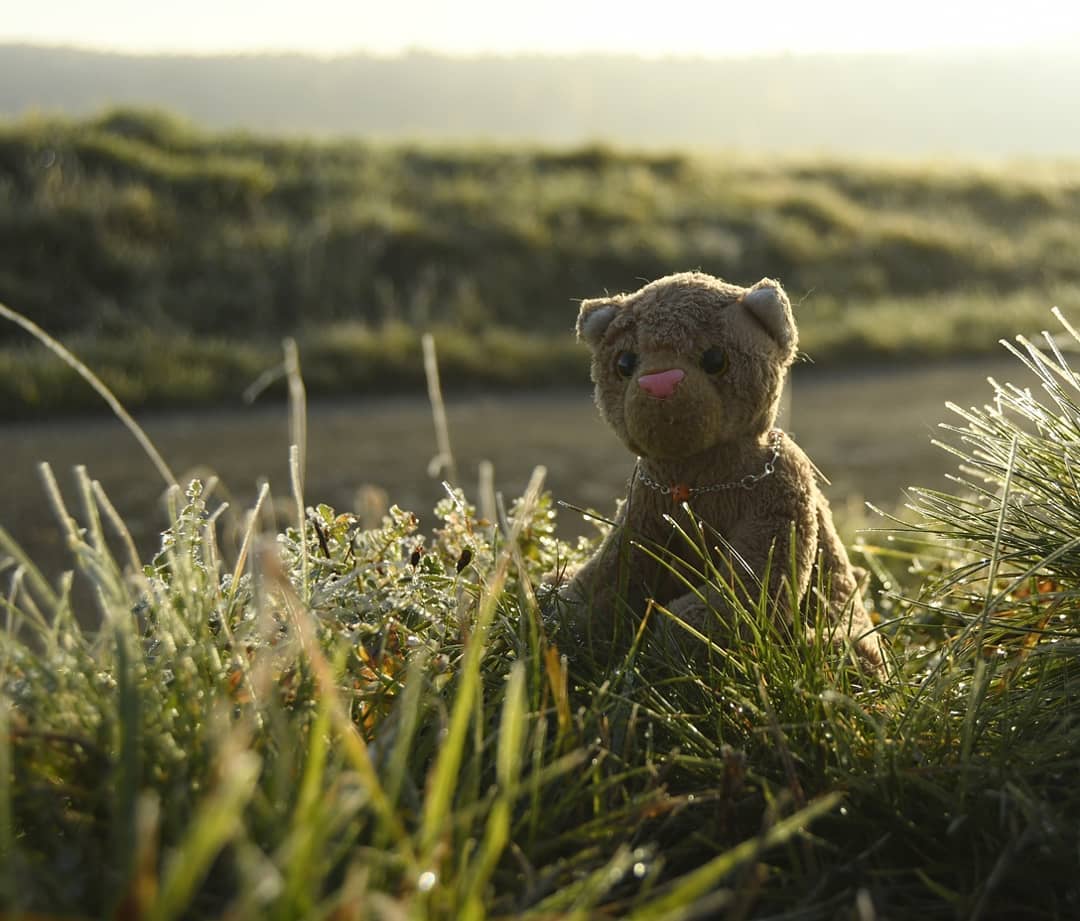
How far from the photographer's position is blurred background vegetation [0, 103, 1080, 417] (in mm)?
7555

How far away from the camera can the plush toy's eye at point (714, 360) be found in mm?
1912

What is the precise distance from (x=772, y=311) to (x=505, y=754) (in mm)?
1143

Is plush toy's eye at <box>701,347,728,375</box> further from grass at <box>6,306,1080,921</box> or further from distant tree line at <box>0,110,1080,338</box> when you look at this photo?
distant tree line at <box>0,110,1080,338</box>

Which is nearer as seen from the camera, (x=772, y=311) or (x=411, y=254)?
(x=772, y=311)

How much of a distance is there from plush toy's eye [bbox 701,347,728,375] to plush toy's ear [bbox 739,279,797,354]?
→ 0.10m

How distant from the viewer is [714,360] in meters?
1.91

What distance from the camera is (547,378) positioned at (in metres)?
7.69

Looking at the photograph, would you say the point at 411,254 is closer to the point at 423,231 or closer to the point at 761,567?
the point at 423,231

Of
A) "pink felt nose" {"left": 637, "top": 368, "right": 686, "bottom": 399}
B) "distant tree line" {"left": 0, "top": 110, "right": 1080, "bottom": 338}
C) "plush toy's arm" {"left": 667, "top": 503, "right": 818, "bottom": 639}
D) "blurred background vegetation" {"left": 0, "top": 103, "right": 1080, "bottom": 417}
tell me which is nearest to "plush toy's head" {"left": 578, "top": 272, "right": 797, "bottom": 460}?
"pink felt nose" {"left": 637, "top": 368, "right": 686, "bottom": 399}

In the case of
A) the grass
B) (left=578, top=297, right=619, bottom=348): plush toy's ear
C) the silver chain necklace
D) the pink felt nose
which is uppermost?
(left=578, top=297, right=619, bottom=348): plush toy's ear

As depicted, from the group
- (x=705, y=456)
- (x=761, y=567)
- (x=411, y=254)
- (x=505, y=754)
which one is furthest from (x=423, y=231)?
(x=505, y=754)

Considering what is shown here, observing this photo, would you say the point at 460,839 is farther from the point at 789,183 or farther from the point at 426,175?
the point at 789,183

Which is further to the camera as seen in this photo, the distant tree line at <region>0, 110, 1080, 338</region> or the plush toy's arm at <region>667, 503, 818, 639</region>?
the distant tree line at <region>0, 110, 1080, 338</region>

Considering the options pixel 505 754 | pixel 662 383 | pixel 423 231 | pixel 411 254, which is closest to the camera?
pixel 505 754
